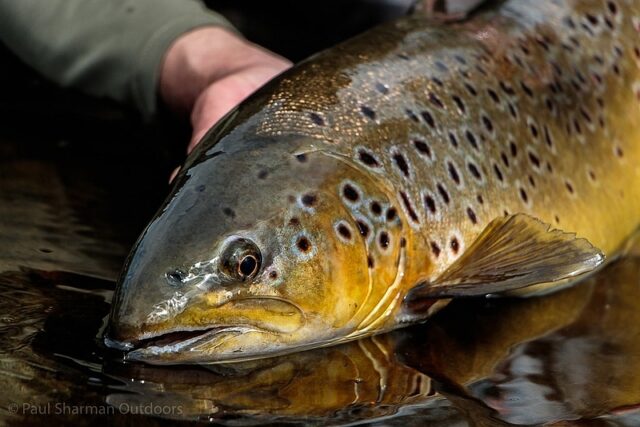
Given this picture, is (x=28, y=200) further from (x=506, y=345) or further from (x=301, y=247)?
(x=506, y=345)

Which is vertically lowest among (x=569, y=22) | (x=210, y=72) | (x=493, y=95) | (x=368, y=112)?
(x=368, y=112)

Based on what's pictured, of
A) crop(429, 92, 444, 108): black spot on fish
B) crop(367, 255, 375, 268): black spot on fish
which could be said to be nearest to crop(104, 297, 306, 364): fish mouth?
crop(367, 255, 375, 268): black spot on fish

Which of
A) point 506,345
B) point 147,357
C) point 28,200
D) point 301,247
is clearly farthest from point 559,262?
point 28,200

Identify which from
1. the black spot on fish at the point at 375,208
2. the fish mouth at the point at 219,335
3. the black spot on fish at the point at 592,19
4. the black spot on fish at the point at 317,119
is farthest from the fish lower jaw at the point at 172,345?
the black spot on fish at the point at 592,19

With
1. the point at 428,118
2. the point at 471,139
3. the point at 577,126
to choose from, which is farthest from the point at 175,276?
the point at 577,126

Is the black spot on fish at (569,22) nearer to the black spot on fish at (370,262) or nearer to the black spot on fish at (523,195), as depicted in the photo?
the black spot on fish at (523,195)

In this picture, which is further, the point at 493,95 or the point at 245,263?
the point at 493,95

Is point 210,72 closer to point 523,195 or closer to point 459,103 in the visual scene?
point 459,103
